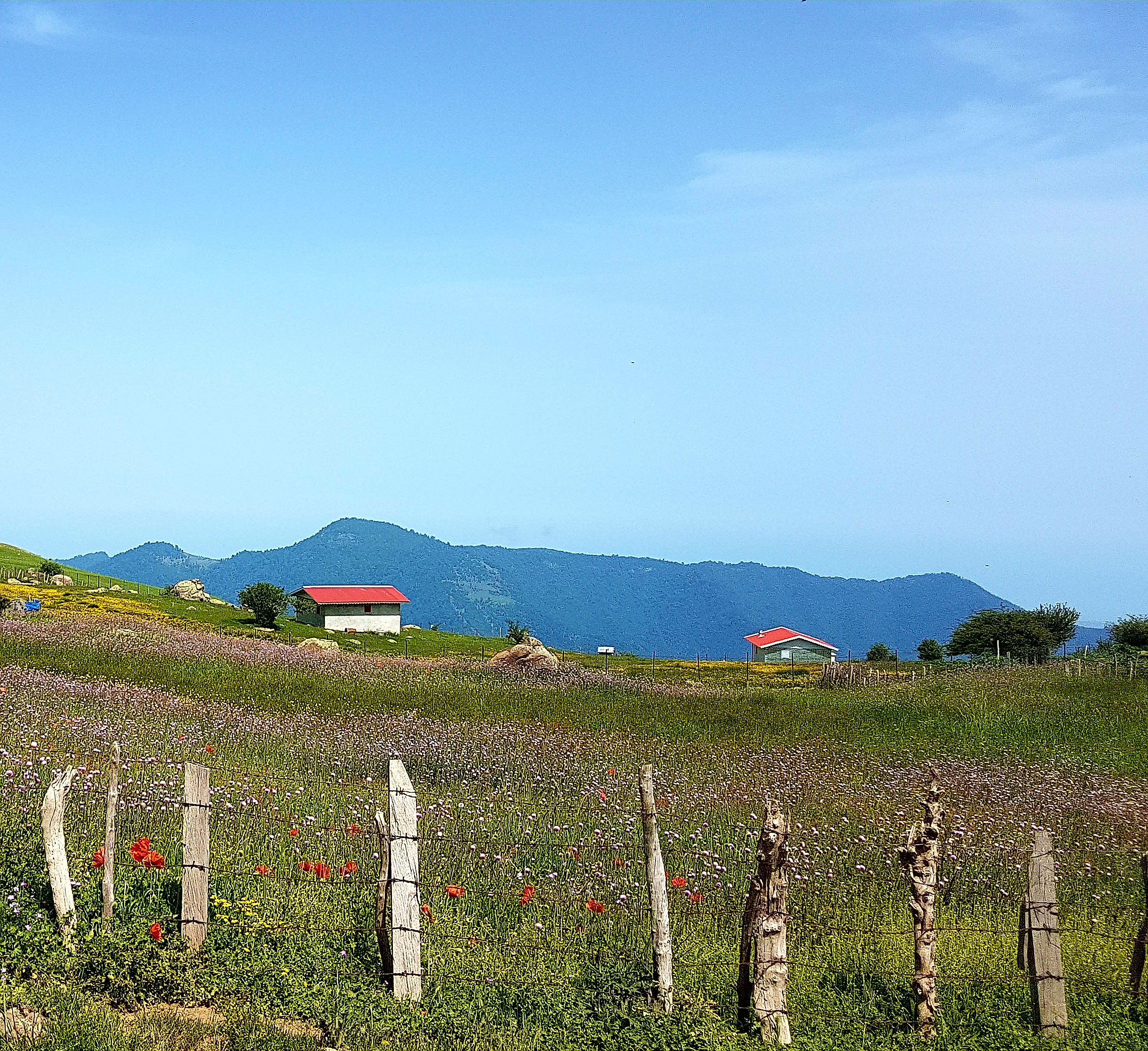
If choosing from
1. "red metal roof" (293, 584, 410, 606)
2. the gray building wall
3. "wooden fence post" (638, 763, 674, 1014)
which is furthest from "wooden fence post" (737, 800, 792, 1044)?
the gray building wall

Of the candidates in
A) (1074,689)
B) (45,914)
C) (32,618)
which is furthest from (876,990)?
(32,618)

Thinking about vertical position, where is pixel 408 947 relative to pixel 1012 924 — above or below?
above

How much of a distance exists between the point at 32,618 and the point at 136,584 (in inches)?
2317

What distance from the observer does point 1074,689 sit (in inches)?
1241

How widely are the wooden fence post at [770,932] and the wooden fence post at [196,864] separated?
159 inches

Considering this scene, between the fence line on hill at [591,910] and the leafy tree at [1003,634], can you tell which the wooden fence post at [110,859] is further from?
the leafy tree at [1003,634]

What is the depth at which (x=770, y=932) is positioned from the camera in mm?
7008

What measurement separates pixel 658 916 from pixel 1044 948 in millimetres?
2826

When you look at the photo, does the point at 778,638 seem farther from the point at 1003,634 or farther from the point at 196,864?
the point at 196,864

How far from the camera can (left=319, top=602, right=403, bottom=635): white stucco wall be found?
299 feet

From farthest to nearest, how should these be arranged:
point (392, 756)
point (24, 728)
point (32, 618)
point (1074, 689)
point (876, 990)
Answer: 1. point (32, 618)
2. point (1074, 689)
3. point (392, 756)
4. point (24, 728)
5. point (876, 990)

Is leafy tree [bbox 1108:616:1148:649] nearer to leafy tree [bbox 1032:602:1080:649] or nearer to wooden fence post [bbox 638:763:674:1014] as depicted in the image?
leafy tree [bbox 1032:602:1080:649]

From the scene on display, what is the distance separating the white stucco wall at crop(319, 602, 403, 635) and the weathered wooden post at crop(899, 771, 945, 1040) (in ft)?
274

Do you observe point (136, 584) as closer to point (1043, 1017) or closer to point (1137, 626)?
point (1137, 626)
